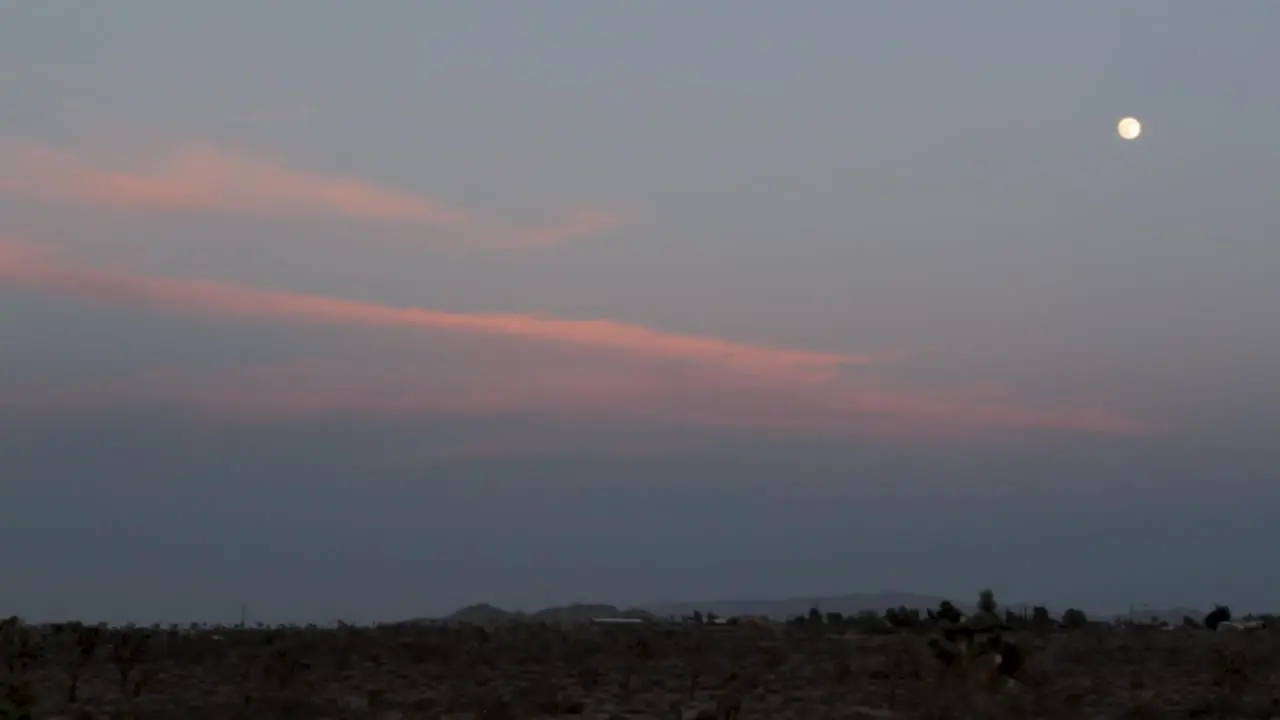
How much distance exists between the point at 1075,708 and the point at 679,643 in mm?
23039

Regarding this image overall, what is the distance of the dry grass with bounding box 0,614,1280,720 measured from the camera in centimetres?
3922

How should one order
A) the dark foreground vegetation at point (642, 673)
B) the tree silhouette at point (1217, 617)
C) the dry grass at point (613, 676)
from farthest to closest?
the tree silhouette at point (1217, 617)
the dry grass at point (613, 676)
the dark foreground vegetation at point (642, 673)

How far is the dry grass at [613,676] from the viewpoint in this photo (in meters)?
39.2

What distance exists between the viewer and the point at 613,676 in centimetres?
4972

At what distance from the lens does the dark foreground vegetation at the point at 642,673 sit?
38344 millimetres

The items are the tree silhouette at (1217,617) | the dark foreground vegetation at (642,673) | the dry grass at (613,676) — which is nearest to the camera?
the dark foreground vegetation at (642,673)

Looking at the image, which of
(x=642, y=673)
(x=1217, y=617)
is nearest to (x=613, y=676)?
(x=642, y=673)

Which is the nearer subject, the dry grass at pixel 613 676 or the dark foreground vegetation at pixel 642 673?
the dark foreground vegetation at pixel 642 673

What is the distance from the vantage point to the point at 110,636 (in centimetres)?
6488

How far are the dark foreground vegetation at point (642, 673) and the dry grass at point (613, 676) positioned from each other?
3.9 inches

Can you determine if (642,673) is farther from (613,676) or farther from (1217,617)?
(1217,617)

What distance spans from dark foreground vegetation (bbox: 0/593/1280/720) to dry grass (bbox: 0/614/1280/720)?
0.32 feet

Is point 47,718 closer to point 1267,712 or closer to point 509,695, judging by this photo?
point 509,695

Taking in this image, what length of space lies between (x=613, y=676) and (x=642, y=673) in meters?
1.27
